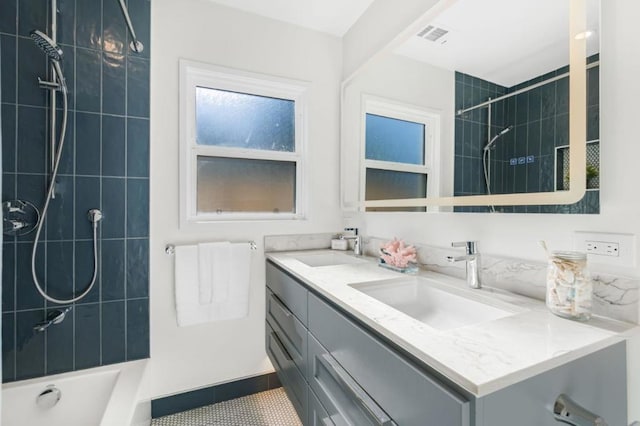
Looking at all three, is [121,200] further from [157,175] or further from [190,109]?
[190,109]

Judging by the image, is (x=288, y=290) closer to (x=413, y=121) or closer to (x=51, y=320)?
(x=413, y=121)

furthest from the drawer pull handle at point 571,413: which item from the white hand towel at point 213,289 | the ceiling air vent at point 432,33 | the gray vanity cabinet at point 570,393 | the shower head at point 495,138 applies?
the white hand towel at point 213,289

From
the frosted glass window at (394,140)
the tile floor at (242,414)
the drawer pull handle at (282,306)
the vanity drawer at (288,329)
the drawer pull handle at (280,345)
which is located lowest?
the tile floor at (242,414)

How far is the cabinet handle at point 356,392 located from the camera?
0.78 meters

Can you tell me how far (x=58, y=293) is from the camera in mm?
1551

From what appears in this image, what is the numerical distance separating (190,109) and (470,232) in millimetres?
1733

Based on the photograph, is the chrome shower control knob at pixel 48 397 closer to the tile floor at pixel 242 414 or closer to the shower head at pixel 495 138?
the tile floor at pixel 242 414

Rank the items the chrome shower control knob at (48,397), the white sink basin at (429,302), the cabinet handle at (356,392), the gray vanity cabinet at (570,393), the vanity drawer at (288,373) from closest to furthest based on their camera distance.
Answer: the gray vanity cabinet at (570,393), the cabinet handle at (356,392), the white sink basin at (429,302), the vanity drawer at (288,373), the chrome shower control knob at (48,397)

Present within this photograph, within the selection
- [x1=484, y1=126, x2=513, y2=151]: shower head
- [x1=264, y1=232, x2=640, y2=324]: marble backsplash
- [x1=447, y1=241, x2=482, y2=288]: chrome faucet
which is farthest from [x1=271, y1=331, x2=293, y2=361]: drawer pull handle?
[x1=484, y1=126, x2=513, y2=151]: shower head

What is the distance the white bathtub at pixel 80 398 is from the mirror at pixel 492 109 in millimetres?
1689

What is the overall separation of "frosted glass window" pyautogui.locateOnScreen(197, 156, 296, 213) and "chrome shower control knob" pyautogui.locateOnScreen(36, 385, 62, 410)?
1147 mm

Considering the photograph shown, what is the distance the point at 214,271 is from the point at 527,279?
1576 mm

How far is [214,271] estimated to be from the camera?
1774mm

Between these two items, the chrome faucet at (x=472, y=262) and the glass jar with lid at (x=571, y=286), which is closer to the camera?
the glass jar with lid at (x=571, y=286)
